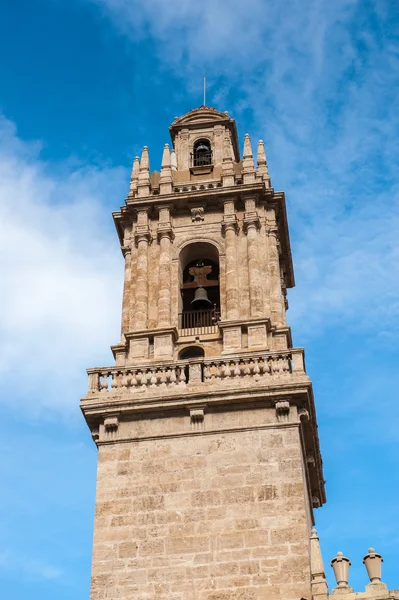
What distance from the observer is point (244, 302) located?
28797 mm

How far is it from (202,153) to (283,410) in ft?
40.8

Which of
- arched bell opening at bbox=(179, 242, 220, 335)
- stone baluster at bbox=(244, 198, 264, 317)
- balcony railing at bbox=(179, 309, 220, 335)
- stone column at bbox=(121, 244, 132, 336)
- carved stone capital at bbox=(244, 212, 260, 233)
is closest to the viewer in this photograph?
stone baluster at bbox=(244, 198, 264, 317)

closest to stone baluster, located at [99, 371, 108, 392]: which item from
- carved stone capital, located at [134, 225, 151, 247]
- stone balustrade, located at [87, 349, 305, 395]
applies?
stone balustrade, located at [87, 349, 305, 395]

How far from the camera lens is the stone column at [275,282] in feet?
94.8

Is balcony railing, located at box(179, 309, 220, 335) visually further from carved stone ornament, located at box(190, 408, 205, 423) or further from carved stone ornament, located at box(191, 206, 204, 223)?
carved stone ornament, located at box(190, 408, 205, 423)

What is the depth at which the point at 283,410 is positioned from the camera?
25.1 meters

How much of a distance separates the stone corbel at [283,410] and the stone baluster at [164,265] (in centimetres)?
471

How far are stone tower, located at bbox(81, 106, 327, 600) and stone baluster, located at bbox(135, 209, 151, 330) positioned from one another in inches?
1.7

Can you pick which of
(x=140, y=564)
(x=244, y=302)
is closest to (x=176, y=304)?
(x=244, y=302)

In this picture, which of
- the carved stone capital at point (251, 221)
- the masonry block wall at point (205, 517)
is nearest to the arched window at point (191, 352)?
the masonry block wall at point (205, 517)

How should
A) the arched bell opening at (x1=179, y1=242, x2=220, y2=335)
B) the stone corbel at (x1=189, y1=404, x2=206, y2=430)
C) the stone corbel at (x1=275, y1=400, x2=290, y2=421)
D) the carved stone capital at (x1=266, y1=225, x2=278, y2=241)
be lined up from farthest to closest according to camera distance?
the carved stone capital at (x1=266, y1=225, x2=278, y2=241) → the arched bell opening at (x1=179, y1=242, x2=220, y2=335) → the stone corbel at (x1=189, y1=404, x2=206, y2=430) → the stone corbel at (x1=275, y1=400, x2=290, y2=421)

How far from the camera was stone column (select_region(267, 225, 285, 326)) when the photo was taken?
28.9m

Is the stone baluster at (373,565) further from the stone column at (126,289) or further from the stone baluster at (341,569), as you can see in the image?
the stone column at (126,289)

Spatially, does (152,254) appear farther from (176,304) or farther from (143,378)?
(143,378)
